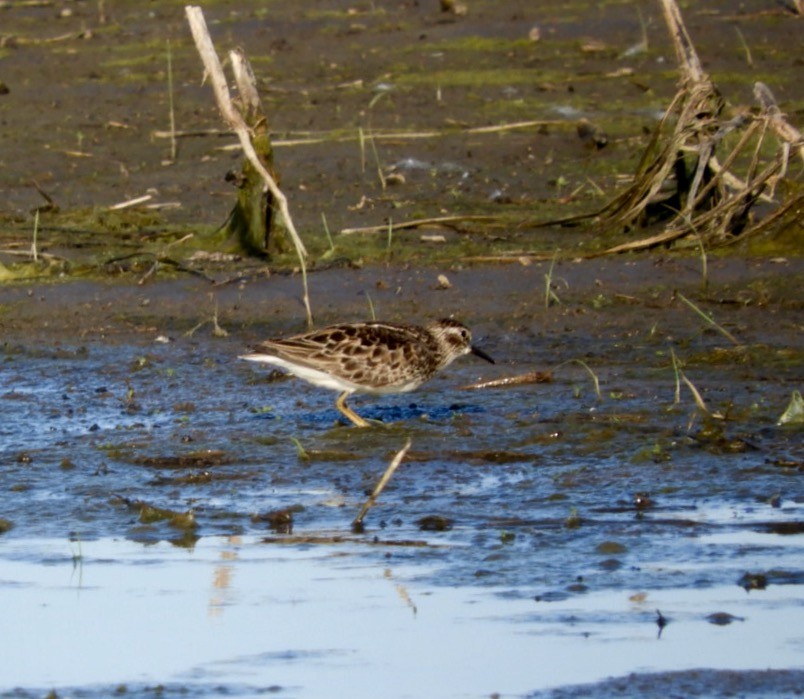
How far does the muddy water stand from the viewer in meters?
5.96

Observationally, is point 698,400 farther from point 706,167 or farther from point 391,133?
point 391,133

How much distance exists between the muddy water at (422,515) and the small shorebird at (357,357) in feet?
0.72

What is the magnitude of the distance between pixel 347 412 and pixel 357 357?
1.27 ft

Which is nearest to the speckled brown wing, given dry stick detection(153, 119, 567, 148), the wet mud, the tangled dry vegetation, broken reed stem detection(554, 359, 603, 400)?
the wet mud

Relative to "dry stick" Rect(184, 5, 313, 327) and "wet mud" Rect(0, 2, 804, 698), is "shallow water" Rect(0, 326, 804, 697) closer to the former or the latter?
"wet mud" Rect(0, 2, 804, 698)

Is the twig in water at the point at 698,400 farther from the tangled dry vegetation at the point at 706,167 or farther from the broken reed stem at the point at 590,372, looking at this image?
the tangled dry vegetation at the point at 706,167

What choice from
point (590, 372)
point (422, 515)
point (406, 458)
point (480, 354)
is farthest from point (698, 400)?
point (422, 515)

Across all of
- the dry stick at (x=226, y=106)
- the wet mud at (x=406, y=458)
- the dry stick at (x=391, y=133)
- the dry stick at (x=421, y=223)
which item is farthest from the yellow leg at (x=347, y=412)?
the dry stick at (x=391, y=133)

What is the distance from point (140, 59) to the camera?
68.3 ft

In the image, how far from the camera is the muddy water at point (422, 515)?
5.96 meters

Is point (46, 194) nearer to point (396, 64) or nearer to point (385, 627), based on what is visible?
point (396, 64)

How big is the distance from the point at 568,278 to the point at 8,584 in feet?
19.1

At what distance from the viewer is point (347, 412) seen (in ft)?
31.2

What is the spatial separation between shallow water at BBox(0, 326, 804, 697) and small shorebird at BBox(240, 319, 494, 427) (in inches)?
8.8
